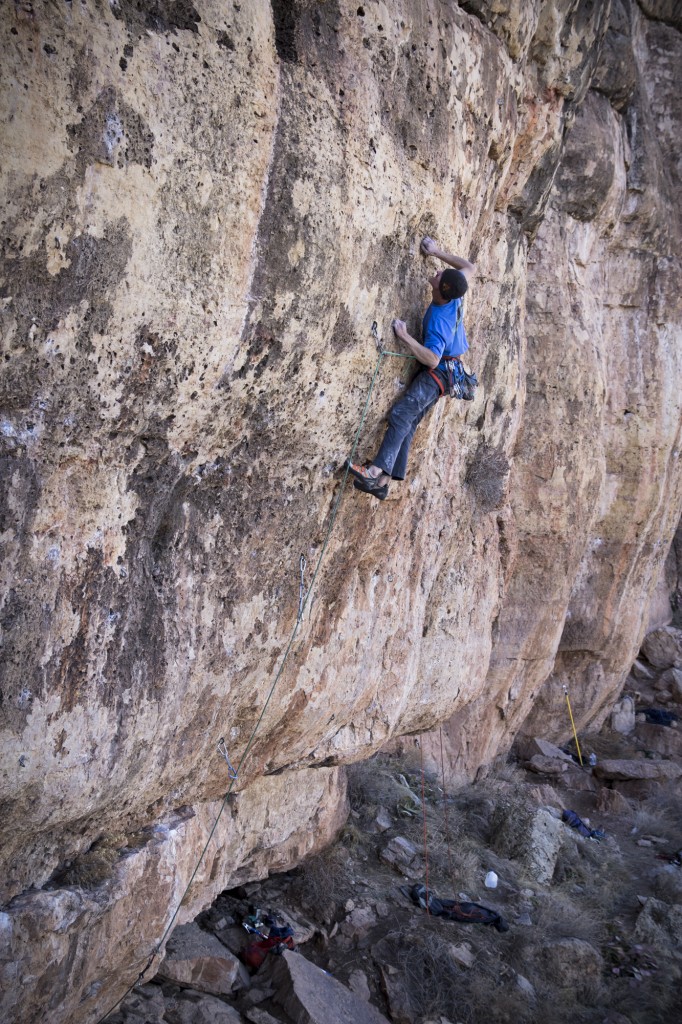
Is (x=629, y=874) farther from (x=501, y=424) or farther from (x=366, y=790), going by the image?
(x=501, y=424)

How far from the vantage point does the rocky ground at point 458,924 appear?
220 inches

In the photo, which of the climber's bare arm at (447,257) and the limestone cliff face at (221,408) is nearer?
the limestone cliff face at (221,408)

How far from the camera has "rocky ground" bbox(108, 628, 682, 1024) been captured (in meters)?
5.59

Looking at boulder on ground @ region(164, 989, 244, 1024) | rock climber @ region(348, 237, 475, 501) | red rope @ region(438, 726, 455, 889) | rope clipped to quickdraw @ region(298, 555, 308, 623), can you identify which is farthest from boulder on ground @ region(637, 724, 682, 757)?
rock climber @ region(348, 237, 475, 501)

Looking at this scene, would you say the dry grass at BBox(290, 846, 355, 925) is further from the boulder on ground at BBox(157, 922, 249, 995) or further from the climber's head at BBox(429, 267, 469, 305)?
the climber's head at BBox(429, 267, 469, 305)

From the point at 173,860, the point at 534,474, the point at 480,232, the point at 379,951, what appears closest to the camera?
the point at 173,860

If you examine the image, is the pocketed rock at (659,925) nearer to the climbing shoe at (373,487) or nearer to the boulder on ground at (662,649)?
the climbing shoe at (373,487)

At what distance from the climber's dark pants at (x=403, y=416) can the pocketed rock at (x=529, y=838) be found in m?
5.33

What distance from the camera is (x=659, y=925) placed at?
7.45 meters

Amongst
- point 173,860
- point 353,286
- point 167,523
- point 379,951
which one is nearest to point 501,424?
point 353,286

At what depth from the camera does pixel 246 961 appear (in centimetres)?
589

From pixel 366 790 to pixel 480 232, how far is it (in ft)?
18.2

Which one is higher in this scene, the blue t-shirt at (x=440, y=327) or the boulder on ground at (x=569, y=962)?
the blue t-shirt at (x=440, y=327)

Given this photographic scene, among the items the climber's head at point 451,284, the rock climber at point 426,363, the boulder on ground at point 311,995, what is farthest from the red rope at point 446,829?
the climber's head at point 451,284
